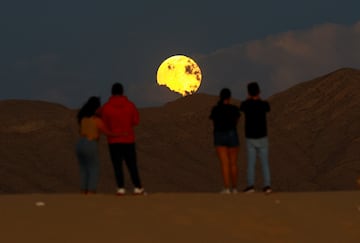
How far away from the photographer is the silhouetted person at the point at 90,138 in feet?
47.3

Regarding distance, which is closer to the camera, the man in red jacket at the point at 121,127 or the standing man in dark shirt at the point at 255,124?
the man in red jacket at the point at 121,127

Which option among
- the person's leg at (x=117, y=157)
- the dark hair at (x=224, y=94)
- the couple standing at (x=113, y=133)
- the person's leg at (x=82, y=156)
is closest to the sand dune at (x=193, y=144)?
the person's leg at (x=82, y=156)

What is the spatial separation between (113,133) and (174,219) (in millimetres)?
2536

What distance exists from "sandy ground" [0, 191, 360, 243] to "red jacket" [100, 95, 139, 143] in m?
0.95

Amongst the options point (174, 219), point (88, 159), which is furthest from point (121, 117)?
point (174, 219)

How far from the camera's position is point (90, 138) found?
14422 mm

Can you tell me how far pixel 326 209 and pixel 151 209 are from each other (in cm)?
261

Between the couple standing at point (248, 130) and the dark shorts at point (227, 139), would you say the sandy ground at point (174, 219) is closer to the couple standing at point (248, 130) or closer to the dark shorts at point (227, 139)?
the couple standing at point (248, 130)

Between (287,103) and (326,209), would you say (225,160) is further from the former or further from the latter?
(287,103)

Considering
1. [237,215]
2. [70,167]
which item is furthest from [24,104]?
[237,215]

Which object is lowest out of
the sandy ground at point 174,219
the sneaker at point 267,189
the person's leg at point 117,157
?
the sandy ground at point 174,219

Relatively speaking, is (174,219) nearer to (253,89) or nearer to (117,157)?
(117,157)

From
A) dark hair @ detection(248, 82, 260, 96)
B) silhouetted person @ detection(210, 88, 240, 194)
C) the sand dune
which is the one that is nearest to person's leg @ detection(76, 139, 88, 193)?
silhouetted person @ detection(210, 88, 240, 194)

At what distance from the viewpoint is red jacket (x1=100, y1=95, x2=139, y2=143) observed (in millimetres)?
13984
